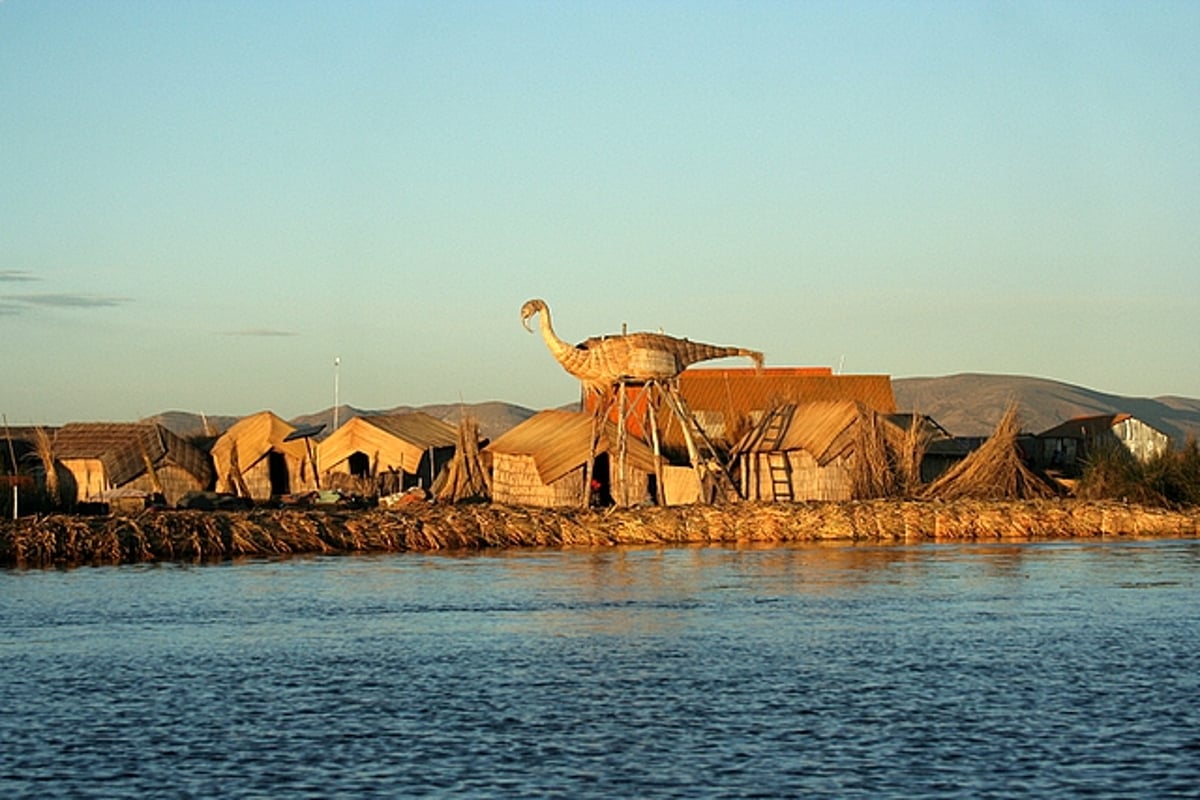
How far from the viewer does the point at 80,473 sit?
160ft

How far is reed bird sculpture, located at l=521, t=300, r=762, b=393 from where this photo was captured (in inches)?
1548

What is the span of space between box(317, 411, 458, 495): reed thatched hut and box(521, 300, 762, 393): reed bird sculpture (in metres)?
10.0

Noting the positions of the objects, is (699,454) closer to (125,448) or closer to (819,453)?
(819,453)

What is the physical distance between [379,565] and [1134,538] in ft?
52.6

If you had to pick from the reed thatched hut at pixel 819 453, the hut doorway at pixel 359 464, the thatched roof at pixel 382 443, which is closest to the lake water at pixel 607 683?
the reed thatched hut at pixel 819 453

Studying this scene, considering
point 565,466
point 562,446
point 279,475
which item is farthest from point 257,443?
point 565,466

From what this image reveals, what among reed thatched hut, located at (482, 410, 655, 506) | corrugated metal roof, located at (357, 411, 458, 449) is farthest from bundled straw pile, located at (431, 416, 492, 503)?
corrugated metal roof, located at (357, 411, 458, 449)

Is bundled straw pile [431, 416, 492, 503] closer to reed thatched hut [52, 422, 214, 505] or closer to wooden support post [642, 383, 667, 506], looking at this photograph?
wooden support post [642, 383, 667, 506]

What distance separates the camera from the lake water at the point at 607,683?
13703 mm

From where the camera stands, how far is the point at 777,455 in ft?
143

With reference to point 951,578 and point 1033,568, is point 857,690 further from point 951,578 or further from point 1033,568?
point 1033,568

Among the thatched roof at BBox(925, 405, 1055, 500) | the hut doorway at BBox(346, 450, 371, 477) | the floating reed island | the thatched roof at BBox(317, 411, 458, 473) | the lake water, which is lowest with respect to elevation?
the lake water

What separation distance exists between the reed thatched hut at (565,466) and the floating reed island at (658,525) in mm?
4001

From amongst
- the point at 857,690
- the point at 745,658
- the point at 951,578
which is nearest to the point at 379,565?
the point at 951,578
